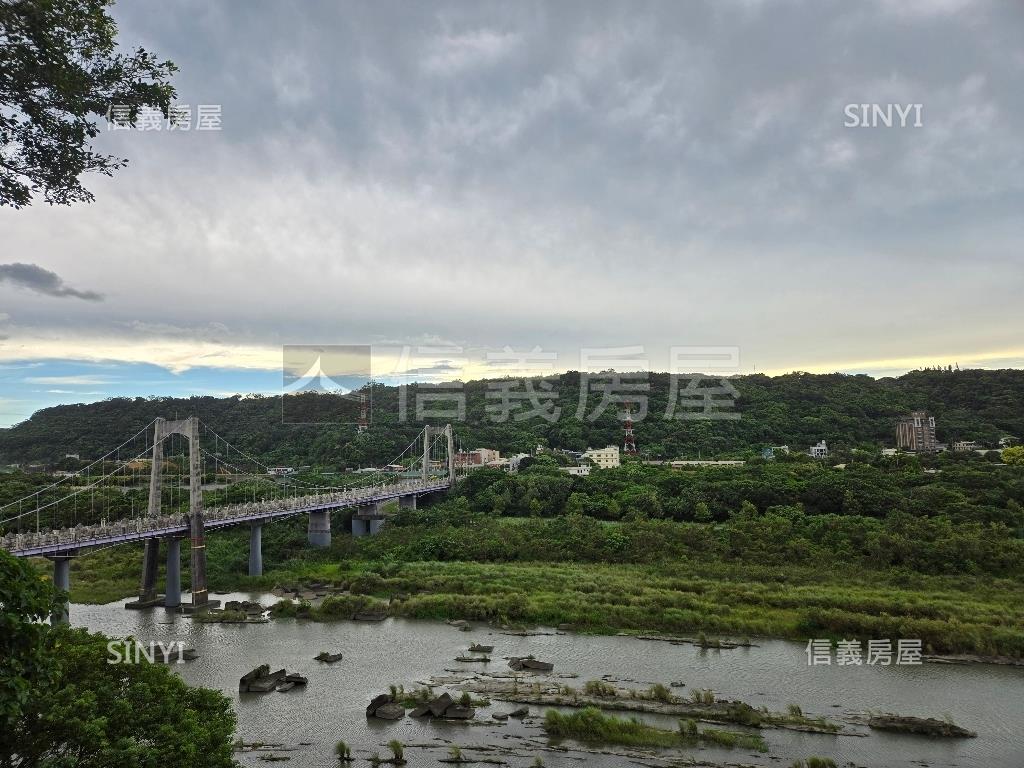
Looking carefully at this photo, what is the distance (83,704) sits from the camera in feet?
19.5

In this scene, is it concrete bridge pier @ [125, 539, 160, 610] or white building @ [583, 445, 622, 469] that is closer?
concrete bridge pier @ [125, 539, 160, 610]

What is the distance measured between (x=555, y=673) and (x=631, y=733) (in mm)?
2956

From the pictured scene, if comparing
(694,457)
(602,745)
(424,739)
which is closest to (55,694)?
(424,739)

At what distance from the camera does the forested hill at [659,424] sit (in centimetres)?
4028

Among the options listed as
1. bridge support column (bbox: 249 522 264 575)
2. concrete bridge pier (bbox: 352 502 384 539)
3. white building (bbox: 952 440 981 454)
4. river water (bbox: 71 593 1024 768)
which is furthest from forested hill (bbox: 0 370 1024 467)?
river water (bbox: 71 593 1024 768)

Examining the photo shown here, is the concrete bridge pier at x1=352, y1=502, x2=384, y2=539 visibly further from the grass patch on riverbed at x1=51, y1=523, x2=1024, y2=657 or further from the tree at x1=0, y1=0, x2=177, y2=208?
the tree at x1=0, y1=0, x2=177, y2=208

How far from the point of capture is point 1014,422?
39.5m

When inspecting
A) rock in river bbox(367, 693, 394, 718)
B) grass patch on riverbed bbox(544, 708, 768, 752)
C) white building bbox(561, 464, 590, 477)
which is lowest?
rock in river bbox(367, 693, 394, 718)

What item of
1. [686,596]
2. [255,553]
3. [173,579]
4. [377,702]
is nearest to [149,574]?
[173,579]

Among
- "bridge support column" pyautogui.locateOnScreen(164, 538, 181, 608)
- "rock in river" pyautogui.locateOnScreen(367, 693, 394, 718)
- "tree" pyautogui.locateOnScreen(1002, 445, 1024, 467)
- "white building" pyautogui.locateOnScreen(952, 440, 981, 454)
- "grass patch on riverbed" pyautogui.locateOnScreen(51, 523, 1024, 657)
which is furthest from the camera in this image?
"white building" pyautogui.locateOnScreen(952, 440, 981, 454)

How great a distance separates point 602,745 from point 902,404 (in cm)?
4356

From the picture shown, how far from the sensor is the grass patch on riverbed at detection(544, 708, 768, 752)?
980 cm

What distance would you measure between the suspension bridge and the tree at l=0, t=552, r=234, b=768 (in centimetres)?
487

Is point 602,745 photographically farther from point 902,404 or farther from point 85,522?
point 902,404
